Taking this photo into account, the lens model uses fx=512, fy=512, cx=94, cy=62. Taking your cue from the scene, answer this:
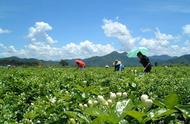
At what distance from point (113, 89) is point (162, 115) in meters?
9.14

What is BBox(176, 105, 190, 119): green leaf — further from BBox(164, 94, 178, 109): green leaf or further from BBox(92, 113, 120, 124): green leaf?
BBox(92, 113, 120, 124): green leaf

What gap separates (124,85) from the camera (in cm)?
1202

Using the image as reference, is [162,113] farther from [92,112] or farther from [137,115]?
[92,112]

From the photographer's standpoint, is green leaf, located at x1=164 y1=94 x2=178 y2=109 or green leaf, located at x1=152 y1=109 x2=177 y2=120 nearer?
green leaf, located at x1=152 y1=109 x2=177 y2=120

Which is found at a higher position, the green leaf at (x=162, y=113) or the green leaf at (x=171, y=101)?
the green leaf at (x=171, y=101)

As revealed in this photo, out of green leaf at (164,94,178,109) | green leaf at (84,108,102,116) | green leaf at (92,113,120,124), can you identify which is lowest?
green leaf at (92,113,120,124)

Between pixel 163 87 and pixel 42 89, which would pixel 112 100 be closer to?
pixel 163 87

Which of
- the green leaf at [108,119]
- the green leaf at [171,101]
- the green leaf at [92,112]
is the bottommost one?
the green leaf at [108,119]

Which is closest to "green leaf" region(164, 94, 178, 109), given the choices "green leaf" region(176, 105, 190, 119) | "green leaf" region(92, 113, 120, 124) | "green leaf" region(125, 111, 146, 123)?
"green leaf" region(176, 105, 190, 119)

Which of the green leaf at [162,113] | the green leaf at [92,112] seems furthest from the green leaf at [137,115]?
the green leaf at [92,112]

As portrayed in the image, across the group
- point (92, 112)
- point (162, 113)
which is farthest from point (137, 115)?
point (92, 112)

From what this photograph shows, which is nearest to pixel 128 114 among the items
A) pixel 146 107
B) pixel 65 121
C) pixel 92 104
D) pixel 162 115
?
pixel 162 115

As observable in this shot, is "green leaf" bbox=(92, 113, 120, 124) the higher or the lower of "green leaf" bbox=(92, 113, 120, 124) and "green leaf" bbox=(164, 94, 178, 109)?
the lower

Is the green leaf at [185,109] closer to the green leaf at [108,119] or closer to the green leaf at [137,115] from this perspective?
the green leaf at [137,115]
